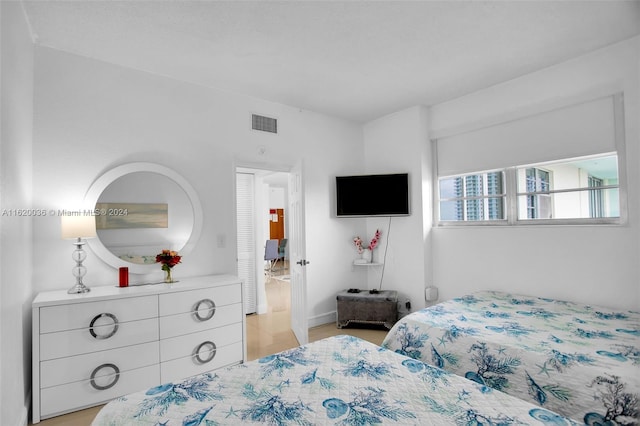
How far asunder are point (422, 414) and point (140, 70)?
335 cm

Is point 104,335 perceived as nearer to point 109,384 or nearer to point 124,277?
point 109,384

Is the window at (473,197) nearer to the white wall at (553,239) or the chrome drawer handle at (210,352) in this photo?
the white wall at (553,239)

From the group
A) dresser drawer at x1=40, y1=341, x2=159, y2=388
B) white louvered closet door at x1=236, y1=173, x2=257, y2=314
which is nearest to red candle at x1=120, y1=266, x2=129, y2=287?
dresser drawer at x1=40, y1=341, x2=159, y2=388

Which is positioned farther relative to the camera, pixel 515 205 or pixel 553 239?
pixel 515 205

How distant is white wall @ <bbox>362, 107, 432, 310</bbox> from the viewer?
158 inches

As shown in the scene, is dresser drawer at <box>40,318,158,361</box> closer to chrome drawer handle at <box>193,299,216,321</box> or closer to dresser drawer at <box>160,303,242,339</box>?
dresser drawer at <box>160,303,242,339</box>

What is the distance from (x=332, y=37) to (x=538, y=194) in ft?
8.21

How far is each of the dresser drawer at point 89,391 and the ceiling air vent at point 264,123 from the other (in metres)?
2.49

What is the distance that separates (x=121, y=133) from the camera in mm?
2895

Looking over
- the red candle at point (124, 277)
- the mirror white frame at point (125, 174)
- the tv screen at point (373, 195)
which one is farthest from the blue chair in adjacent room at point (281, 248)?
the red candle at point (124, 277)

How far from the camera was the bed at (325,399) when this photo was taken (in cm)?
124

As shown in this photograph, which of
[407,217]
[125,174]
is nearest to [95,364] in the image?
[125,174]

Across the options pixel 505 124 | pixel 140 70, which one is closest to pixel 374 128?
pixel 505 124

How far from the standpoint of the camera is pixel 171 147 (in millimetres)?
3150
